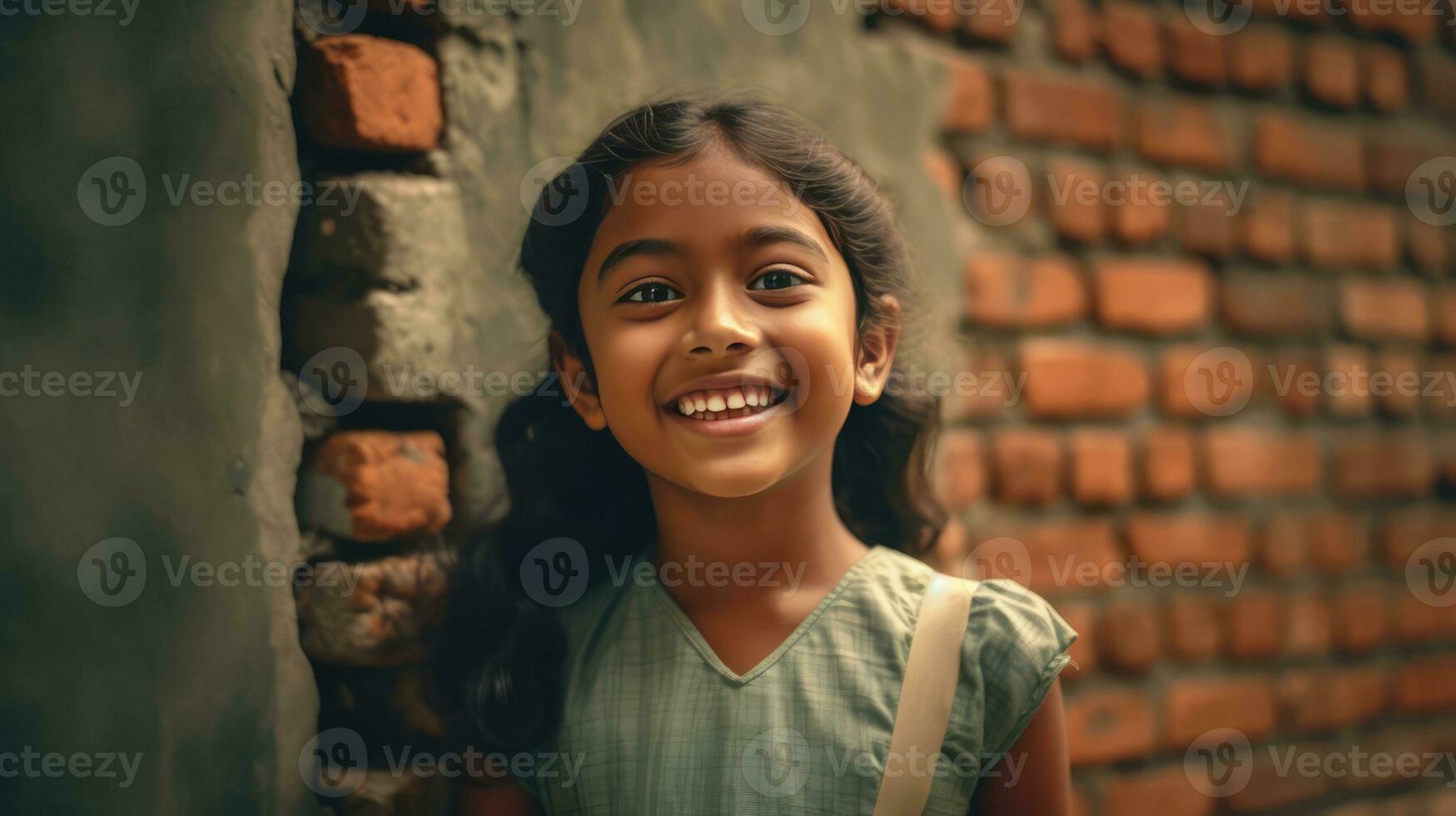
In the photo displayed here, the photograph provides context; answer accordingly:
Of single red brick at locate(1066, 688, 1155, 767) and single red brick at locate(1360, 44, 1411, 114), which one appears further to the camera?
single red brick at locate(1360, 44, 1411, 114)

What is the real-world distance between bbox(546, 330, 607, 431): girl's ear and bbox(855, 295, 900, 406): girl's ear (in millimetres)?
182

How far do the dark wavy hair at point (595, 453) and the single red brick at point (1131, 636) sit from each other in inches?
12.4

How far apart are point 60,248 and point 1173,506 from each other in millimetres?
1030

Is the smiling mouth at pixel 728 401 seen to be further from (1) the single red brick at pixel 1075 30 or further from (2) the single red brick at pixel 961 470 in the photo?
(1) the single red brick at pixel 1075 30

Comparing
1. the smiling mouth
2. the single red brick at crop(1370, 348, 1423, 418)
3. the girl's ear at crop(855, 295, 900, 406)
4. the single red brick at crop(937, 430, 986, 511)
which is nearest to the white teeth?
the smiling mouth

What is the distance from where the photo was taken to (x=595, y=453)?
86cm

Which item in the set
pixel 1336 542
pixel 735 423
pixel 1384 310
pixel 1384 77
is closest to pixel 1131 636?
pixel 1336 542

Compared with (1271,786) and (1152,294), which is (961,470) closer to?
(1152,294)

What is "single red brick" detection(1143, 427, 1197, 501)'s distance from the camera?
3.73 feet

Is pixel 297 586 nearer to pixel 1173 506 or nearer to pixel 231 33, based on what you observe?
pixel 231 33

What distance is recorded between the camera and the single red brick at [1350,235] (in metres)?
1.24

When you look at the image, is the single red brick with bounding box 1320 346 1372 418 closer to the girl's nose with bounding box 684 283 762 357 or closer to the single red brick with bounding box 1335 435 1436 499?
the single red brick with bounding box 1335 435 1436 499

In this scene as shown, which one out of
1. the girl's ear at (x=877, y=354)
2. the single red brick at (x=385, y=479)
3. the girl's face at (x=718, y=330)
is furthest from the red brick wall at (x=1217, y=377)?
the single red brick at (x=385, y=479)

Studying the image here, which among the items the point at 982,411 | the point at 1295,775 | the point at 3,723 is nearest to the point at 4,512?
the point at 3,723
